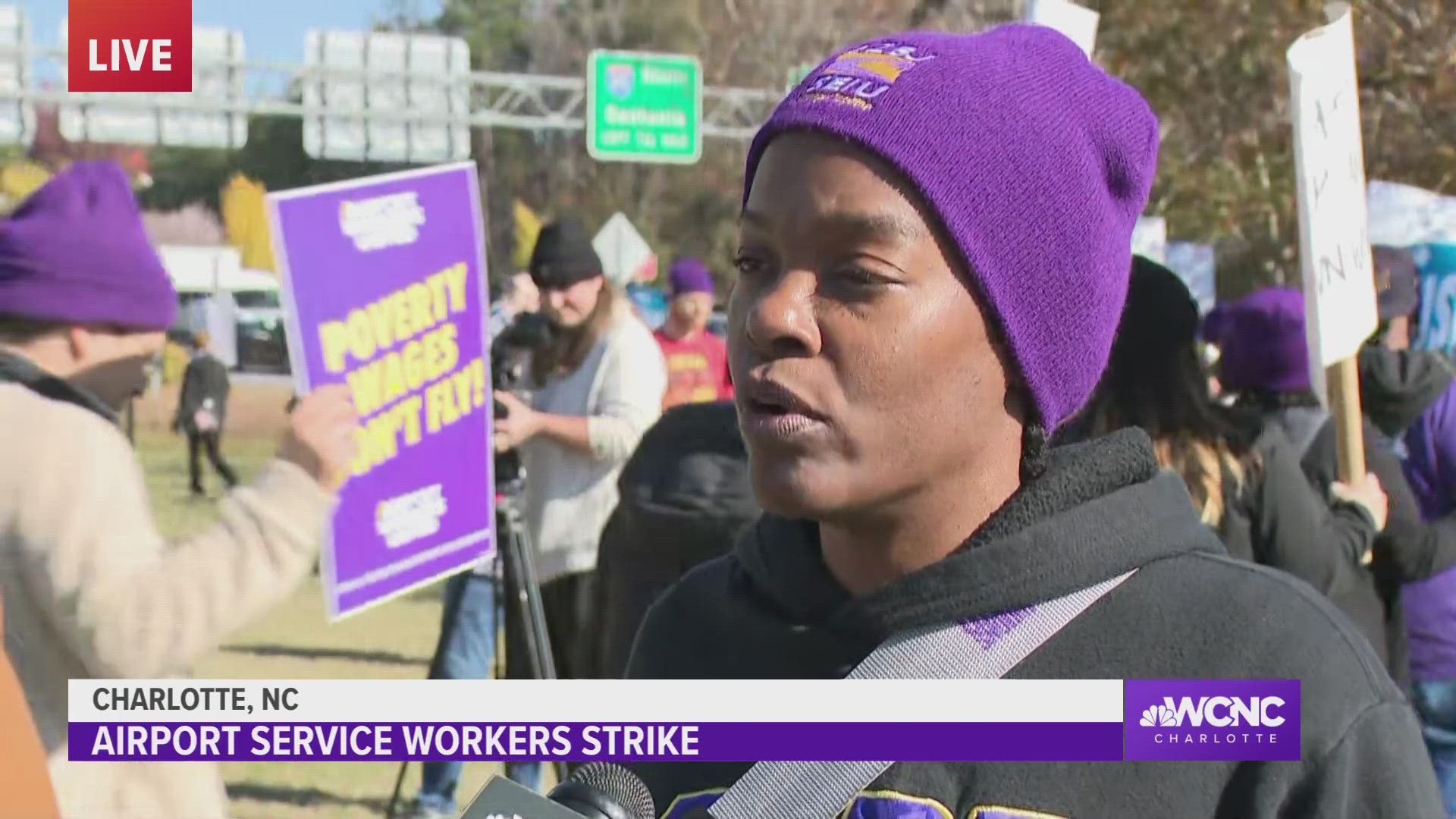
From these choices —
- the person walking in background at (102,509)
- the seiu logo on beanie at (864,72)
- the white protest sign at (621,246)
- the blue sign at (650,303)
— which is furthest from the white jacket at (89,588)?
the blue sign at (650,303)

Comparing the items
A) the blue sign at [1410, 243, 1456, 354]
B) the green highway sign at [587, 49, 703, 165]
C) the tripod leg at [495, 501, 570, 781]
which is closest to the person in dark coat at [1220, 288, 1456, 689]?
the blue sign at [1410, 243, 1456, 354]

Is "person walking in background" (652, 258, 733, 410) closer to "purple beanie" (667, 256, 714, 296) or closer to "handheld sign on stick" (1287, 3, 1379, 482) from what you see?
"purple beanie" (667, 256, 714, 296)

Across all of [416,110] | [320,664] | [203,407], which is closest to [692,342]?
[320,664]

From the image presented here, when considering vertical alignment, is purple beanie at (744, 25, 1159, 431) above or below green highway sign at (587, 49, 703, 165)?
above

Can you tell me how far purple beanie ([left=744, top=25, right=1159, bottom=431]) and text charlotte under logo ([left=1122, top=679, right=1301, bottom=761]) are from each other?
243mm

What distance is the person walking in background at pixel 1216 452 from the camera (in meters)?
3.12

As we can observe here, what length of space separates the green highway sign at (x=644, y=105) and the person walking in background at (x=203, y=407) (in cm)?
451

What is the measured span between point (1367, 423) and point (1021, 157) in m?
3.19

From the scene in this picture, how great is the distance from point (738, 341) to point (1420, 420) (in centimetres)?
337

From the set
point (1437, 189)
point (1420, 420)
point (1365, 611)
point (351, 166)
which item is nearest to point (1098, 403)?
point (1365, 611)

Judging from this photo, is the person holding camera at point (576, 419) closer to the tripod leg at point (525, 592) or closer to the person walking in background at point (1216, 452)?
the tripod leg at point (525, 592)

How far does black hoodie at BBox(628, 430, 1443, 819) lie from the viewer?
1.21 meters

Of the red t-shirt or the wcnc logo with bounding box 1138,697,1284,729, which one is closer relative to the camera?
the wcnc logo with bounding box 1138,697,1284,729

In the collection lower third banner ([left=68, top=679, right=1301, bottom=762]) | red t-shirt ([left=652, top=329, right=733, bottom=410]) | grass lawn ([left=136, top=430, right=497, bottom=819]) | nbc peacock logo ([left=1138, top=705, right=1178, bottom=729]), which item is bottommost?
grass lawn ([left=136, top=430, right=497, bottom=819])
